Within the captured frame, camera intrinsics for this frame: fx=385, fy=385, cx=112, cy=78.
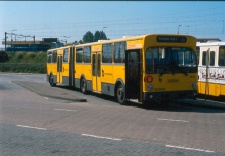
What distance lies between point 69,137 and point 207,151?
3.39 metres

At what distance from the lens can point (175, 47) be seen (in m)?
15.7

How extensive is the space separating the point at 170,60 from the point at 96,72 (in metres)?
5.84

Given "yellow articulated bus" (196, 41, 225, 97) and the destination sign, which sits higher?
the destination sign

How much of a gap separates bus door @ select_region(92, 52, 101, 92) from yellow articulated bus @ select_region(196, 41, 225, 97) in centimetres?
514

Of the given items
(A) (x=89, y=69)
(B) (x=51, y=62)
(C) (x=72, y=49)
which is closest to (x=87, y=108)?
(A) (x=89, y=69)

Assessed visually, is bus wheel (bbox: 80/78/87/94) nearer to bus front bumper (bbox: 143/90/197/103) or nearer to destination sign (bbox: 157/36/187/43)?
bus front bumper (bbox: 143/90/197/103)

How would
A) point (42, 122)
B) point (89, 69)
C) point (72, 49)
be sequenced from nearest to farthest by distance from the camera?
1. point (42, 122)
2. point (89, 69)
3. point (72, 49)

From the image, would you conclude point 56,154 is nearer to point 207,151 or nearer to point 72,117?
point 207,151

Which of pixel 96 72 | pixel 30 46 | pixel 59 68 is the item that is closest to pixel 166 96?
pixel 96 72

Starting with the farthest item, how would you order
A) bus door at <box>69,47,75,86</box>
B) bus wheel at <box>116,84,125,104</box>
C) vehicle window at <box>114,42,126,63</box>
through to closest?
bus door at <box>69,47,75,86</box>, vehicle window at <box>114,42,126,63</box>, bus wheel at <box>116,84,125,104</box>

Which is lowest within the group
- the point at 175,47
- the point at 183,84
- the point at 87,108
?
the point at 87,108

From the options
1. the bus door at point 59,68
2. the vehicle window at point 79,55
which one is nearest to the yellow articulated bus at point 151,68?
the vehicle window at point 79,55

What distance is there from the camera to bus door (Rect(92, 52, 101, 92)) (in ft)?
65.5

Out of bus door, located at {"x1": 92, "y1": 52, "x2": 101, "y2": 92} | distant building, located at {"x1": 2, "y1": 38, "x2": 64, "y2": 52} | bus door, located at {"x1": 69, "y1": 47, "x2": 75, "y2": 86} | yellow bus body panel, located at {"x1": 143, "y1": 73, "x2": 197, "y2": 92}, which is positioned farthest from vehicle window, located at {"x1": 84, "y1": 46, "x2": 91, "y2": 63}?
distant building, located at {"x1": 2, "y1": 38, "x2": 64, "y2": 52}
